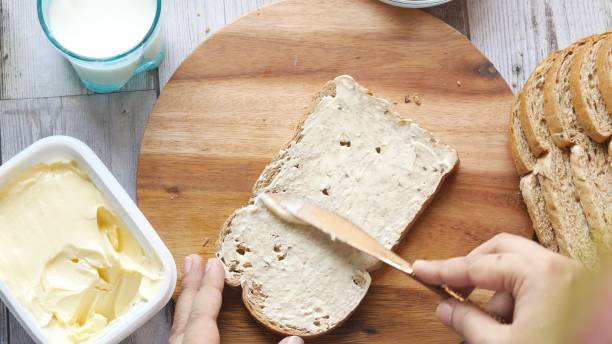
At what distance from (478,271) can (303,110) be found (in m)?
0.90

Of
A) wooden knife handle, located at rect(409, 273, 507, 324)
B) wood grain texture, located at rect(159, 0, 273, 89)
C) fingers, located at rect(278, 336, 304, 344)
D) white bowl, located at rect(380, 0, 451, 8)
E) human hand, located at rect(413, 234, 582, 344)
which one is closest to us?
human hand, located at rect(413, 234, 582, 344)

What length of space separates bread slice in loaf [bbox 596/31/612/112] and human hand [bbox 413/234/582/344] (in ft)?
2.21

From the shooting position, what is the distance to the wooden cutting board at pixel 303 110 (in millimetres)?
2400

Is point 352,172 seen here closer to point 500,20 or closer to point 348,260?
point 348,260

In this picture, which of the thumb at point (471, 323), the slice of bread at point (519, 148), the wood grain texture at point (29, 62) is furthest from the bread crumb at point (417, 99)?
the wood grain texture at point (29, 62)

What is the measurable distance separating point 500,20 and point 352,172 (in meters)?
0.93

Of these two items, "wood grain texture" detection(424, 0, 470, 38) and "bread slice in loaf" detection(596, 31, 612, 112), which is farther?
"wood grain texture" detection(424, 0, 470, 38)

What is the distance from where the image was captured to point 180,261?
7.83 ft

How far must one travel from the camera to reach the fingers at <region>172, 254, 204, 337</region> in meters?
2.31

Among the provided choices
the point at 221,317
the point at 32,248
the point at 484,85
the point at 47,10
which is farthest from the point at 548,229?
the point at 47,10

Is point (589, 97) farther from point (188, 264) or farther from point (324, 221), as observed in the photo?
point (188, 264)

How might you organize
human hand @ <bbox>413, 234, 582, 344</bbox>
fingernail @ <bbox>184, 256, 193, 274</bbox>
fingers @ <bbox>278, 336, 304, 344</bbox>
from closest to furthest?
human hand @ <bbox>413, 234, 582, 344</bbox> → fingers @ <bbox>278, 336, 304, 344</bbox> → fingernail @ <bbox>184, 256, 193, 274</bbox>

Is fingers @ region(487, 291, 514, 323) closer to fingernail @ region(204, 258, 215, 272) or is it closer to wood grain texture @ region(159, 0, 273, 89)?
fingernail @ region(204, 258, 215, 272)

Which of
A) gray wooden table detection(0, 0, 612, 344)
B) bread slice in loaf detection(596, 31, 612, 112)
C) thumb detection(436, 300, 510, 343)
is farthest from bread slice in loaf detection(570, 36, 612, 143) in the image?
thumb detection(436, 300, 510, 343)
